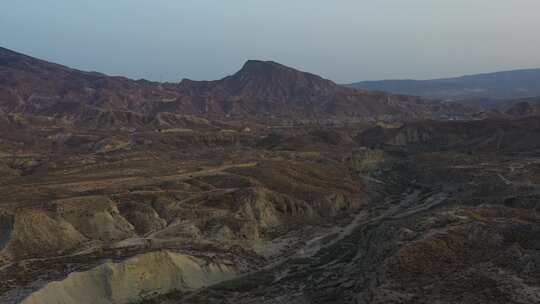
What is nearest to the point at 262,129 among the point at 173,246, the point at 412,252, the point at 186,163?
the point at 186,163

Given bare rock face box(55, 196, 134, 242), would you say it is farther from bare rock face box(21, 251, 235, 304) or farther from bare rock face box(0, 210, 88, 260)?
bare rock face box(21, 251, 235, 304)

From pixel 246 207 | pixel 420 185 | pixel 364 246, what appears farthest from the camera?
pixel 420 185

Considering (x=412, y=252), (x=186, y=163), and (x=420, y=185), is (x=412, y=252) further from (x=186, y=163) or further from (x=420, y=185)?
(x=186, y=163)

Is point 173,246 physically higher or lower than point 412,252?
lower

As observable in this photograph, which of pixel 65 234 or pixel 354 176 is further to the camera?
pixel 354 176

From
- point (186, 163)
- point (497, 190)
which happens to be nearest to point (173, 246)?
point (497, 190)

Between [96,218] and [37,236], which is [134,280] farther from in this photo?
[96,218]

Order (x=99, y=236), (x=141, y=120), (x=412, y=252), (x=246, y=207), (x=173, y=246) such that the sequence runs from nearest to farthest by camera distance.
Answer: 1. (x=412, y=252)
2. (x=173, y=246)
3. (x=99, y=236)
4. (x=246, y=207)
5. (x=141, y=120)

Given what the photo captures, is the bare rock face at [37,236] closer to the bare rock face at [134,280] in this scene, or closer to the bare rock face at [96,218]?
the bare rock face at [96,218]
